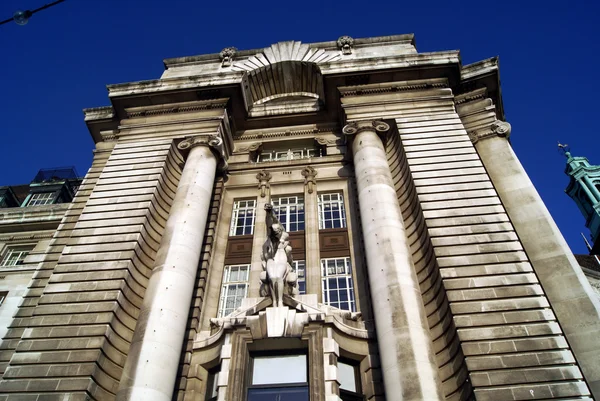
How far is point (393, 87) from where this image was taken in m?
23.9

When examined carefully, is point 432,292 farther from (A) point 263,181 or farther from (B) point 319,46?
(B) point 319,46

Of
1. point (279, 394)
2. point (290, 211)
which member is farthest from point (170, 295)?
point (290, 211)

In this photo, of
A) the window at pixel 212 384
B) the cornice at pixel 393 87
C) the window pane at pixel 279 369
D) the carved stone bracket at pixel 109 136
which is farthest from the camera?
the carved stone bracket at pixel 109 136

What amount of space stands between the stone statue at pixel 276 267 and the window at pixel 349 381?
298 cm

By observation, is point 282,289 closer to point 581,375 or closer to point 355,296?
point 355,296

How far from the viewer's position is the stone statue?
15.9 meters

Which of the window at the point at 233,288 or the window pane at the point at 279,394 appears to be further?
the window at the point at 233,288

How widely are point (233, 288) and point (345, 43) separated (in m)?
18.7

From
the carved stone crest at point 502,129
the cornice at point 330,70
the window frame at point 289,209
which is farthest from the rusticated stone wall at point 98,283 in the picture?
the carved stone crest at point 502,129

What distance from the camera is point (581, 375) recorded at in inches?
477

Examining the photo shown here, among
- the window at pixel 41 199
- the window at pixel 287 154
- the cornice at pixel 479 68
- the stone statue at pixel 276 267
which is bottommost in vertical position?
the stone statue at pixel 276 267

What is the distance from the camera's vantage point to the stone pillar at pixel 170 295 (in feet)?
45.2

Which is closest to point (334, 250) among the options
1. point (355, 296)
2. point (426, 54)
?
point (355, 296)

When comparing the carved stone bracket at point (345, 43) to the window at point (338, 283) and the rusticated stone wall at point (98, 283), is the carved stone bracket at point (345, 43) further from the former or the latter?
the window at point (338, 283)
